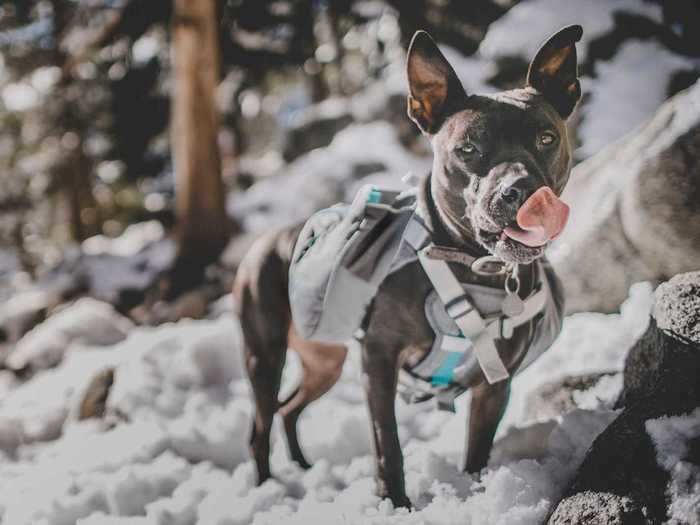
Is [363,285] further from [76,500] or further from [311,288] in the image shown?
[76,500]

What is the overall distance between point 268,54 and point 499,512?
25.2 ft

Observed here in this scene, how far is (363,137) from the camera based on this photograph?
339 inches

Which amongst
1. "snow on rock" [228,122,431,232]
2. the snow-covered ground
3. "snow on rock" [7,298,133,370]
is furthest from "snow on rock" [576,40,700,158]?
"snow on rock" [7,298,133,370]

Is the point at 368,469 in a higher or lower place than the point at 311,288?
lower

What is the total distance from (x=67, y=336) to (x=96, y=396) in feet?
6.47

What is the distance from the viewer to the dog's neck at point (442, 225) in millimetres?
1915

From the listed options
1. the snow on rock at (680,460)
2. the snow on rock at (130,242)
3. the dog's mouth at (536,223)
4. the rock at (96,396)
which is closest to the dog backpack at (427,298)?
the dog's mouth at (536,223)

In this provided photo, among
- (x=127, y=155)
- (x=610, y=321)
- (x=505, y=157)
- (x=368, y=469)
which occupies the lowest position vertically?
(x=127, y=155)

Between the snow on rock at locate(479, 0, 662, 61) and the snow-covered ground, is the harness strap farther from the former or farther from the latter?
the snow on rock at locate(479, 0, 662, 61)

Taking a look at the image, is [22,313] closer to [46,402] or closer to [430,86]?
[46,402]

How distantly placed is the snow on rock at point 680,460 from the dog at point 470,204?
1.73 ft

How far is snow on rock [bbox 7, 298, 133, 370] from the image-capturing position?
18.1ft

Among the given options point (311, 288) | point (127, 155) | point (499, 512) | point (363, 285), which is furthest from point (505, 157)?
point (127, 155)

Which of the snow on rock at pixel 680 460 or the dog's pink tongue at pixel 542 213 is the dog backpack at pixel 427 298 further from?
the snow on rock at pixel 680 460
